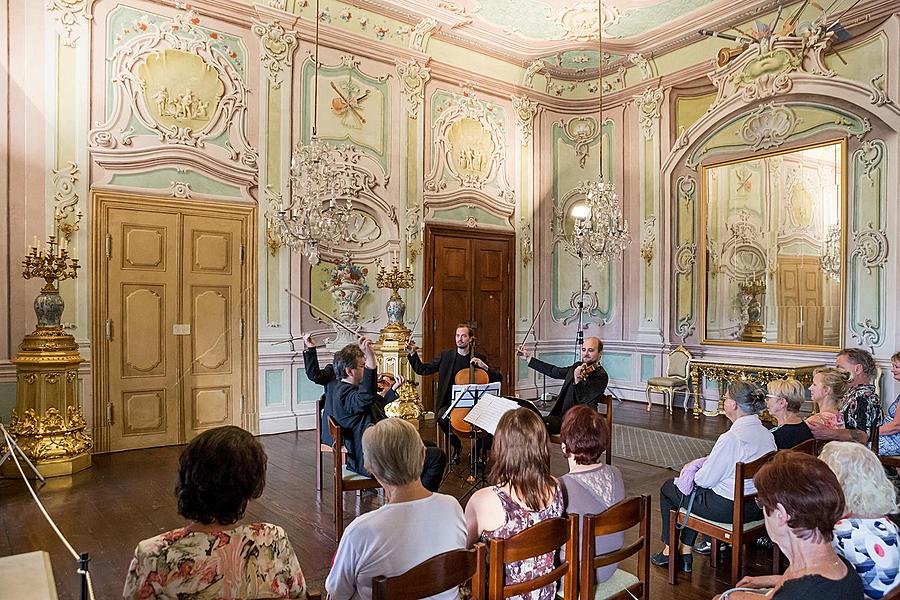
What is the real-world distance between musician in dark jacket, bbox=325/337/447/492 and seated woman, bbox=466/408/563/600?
157 cm

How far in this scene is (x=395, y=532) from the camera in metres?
1.77

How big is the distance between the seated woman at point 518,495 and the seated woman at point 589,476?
0.14 m

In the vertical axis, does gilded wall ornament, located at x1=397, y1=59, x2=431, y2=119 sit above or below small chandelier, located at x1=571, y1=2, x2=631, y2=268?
above

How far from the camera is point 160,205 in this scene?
19.1 feet

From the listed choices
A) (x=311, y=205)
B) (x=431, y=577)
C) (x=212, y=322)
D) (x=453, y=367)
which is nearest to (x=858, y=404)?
(x=453, y=367)

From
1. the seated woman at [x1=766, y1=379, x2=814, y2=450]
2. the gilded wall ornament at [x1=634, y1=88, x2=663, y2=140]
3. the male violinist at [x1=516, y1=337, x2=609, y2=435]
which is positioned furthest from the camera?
the gilded wall ornament at [x1=634, y1=88, x2=663, y2=140]

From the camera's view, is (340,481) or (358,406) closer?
(340,481)

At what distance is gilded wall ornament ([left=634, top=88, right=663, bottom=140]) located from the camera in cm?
834

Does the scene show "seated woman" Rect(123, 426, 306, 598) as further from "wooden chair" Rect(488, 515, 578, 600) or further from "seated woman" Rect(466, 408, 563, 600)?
"seated woman" Rect(466, 408, 563, 600)

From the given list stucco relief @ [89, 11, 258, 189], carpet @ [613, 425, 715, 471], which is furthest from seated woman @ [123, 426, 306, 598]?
stucco relief @ [89, 11, 258, 189]

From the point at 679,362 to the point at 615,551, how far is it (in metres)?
6.14

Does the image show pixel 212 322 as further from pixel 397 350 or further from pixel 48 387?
pixel 397 350

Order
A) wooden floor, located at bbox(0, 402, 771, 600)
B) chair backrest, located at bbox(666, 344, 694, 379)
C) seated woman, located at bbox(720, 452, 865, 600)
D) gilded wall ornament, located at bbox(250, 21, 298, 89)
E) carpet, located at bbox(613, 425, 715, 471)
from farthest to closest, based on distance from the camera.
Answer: chair backrest, located at bbox(666, 344, 694, 379) < gilded wall ornament, located at bbox(250, 21, 298, 89) < carpet, located at bbox(613, 425, 715, 471) < wooden floor, located at bbox(0, 402, 771, 600) < seated woman, located at bbox(720, 452, 865, 600)

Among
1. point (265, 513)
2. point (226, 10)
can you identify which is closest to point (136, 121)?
point (226, 10)
